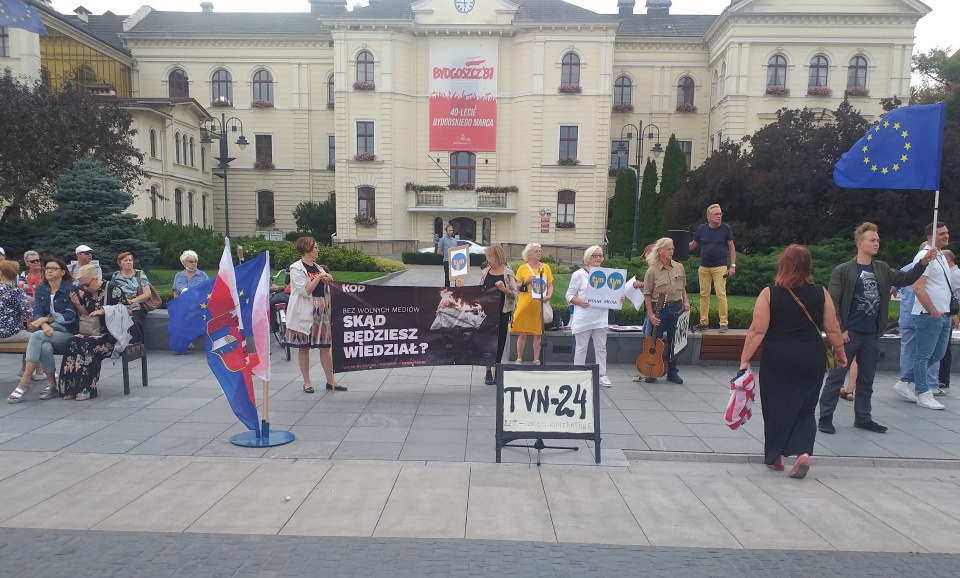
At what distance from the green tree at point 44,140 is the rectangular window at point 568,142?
998 inches

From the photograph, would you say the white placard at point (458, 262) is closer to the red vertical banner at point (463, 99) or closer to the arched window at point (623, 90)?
the red vertical banner at point (463, 99)

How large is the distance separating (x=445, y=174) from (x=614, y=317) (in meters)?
31.7

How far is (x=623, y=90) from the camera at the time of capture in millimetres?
45094

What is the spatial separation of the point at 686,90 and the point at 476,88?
15302mm

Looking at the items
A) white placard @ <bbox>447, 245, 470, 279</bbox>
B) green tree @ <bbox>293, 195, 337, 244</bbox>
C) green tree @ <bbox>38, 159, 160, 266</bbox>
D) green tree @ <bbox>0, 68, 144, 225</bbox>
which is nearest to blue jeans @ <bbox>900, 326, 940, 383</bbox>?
white placard @ <bbox>447, 245, 470, 279</bbox>

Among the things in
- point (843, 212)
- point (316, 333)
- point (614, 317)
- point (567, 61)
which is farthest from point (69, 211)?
point (567, 61)

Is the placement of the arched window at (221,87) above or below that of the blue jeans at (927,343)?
above

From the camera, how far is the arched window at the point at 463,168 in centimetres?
4159

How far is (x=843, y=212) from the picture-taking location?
926 inches

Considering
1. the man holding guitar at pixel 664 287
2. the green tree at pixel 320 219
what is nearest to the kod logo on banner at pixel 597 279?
the man holding guitar at pixel 664 287

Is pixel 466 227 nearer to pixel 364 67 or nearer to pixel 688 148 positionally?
pixel 364 67

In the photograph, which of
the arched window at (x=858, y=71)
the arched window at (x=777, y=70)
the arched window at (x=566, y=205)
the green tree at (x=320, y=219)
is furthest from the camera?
the green tree at (x=320, y=219)

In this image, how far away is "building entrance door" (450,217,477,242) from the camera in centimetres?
4231

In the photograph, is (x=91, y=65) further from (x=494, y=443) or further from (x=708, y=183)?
(x=494, y=443)
